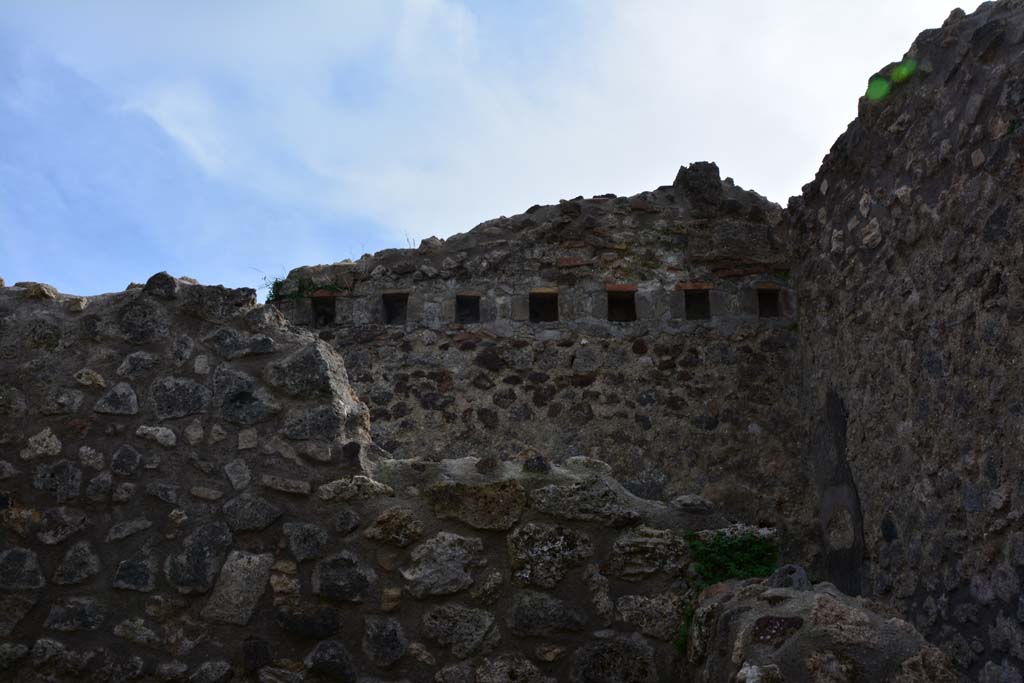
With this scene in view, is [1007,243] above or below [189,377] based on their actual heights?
above

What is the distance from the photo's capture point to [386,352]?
290 inches

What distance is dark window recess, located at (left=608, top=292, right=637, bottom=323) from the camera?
7.38 meters

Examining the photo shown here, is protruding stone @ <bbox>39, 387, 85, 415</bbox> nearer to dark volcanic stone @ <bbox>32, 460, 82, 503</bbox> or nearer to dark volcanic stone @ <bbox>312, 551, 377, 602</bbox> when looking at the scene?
dark volcanic stone @ <bbox>32, 460, 82, 503</bbox>

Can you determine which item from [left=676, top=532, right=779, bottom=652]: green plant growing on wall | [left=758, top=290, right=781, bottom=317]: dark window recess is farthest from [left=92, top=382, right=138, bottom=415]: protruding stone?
[left=758, top=290, right=781, bottom=317]: dark window recess

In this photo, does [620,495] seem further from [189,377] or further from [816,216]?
[816,216]

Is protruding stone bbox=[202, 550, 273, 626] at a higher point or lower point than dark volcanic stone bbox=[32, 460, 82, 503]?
lower

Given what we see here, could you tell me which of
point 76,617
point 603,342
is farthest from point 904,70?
point 76,617

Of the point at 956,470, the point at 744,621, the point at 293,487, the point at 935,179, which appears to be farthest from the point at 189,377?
the point at 935,179

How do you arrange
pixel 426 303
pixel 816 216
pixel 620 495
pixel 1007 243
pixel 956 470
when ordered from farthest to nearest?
pixel 426 303
pixel 816 216
pixel 956 470
pixel 1007 243
pixel 620 495

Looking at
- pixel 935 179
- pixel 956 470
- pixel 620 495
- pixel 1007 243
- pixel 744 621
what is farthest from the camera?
pixel 935 179

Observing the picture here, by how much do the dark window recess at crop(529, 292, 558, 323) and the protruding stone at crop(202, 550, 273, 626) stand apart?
4.15 m

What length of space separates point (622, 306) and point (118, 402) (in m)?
4.33

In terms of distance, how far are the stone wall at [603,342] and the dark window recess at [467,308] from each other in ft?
0.07

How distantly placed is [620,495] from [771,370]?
3923 millimetres
